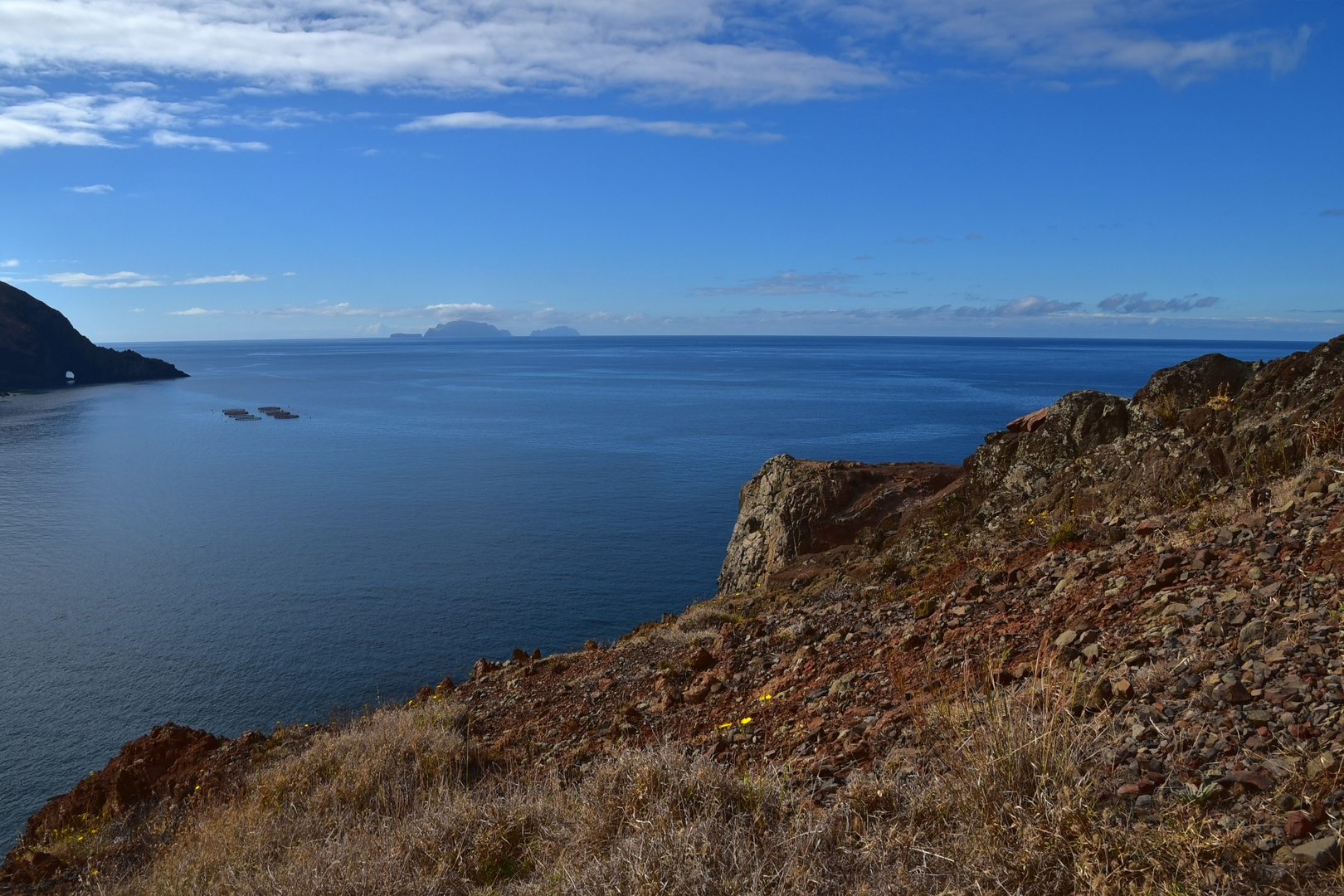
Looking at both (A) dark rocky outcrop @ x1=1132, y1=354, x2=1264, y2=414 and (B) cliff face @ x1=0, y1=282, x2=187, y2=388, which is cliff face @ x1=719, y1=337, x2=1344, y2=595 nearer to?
→ (A) dark rocky outcrop @ x1=1132, y1=354, x2=1264, y2=414

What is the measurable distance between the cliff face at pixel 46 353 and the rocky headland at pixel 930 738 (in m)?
163

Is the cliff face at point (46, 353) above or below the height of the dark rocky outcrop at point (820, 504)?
above

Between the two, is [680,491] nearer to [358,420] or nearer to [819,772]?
[819,772]

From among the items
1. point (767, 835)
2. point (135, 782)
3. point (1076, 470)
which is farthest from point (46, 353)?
point (767, 835)

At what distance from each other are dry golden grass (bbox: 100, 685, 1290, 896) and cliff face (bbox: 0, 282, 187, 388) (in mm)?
168005

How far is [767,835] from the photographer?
207 inches

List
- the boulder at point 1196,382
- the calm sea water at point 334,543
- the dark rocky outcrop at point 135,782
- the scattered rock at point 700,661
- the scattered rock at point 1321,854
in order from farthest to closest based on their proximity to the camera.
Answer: the calm sea water at point 334,543, the boulder at point 1196,382, the dark rocky outcrop at point 135,782, the scattered rock at point 700,661, the scattered rock at point 1321,854

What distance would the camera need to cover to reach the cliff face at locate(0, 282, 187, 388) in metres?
140

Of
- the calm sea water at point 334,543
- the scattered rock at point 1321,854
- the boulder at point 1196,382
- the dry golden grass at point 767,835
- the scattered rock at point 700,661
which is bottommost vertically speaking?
the calm sea water at point 334,543

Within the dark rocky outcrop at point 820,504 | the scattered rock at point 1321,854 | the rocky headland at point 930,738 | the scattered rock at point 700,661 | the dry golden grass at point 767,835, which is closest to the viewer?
the scattered rock at point 1321,854

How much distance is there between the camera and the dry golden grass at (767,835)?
421cm

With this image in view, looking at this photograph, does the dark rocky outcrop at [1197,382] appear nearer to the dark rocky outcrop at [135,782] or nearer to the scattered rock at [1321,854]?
the scattered rock at [1321,854]

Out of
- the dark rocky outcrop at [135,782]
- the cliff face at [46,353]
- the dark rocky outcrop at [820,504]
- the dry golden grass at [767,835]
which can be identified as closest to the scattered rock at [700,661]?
the dry golden grass at [767,835]

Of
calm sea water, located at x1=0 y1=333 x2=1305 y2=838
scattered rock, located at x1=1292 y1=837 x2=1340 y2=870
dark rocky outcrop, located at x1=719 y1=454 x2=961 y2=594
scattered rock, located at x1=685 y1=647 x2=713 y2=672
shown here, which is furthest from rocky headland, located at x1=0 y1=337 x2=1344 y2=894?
calm sea water, located at x1=0 y1=333 x2=1305 y2=838
